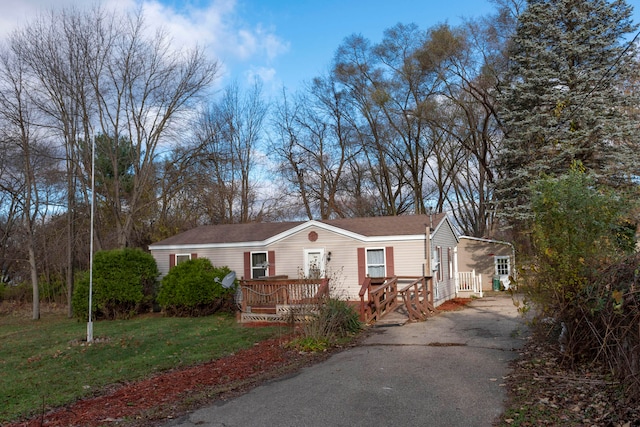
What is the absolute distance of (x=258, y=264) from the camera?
19766 millimetres

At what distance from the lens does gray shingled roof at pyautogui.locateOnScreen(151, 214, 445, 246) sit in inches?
715

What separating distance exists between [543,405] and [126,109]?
21.5 m

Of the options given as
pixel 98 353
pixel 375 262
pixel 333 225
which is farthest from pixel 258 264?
pixel 98 353

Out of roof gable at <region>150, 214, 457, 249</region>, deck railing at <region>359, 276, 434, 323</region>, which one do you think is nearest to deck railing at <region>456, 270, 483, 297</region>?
roof gable at <region>150, 214, 457, 249</region>

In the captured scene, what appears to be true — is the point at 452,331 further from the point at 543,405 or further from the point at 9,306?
the point at 9,306

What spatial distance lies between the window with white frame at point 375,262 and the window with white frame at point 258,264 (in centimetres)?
425

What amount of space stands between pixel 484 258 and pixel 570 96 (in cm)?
912

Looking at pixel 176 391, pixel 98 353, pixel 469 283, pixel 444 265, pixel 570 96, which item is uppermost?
pixel 570 96

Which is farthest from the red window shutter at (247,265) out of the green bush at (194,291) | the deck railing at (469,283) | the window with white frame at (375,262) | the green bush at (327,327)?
the green bush at (327,327)

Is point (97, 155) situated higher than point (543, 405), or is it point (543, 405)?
point (97, 155)

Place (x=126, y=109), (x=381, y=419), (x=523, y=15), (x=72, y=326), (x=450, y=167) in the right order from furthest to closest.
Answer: (x=450, y=167) < (x=126, y=109) < (x=523, y=15) < (x=72, y=326) < (x=381, y=419)

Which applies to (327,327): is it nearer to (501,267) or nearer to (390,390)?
(390,390)

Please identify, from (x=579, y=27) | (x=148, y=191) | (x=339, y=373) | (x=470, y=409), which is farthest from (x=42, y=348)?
(x=579, y=27)

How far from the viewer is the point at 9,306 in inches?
1000
